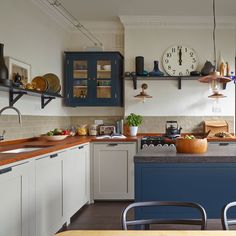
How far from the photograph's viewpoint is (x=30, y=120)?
4289mm

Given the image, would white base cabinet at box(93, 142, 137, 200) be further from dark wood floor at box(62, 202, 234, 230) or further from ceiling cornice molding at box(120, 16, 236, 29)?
ceiling cornice molding at box(120, 16, 236, 29)

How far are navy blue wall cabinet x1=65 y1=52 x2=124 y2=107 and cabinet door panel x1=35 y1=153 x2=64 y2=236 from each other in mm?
2113

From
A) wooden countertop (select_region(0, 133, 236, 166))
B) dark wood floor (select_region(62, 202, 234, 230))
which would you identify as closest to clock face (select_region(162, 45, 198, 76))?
wooden countertop (select_region(0, 133, 236, 166))

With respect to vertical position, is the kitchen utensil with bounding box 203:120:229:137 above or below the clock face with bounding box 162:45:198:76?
below

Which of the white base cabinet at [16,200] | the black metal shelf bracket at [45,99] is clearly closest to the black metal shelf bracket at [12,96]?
the black metal shelf bracket at [45,99]

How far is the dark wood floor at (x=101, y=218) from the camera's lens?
3.67 m

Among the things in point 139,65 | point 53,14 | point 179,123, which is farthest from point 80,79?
point 179,123

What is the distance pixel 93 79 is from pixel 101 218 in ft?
7.58

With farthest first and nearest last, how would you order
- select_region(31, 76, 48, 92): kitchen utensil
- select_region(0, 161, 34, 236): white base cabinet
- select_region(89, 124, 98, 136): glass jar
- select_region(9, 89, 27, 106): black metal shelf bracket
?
1. select_region(89, 124, 98, 136): glass jar
2. select_region(31, 76, 48, 92): kitchen utensil
3. select_region(9, 89, 27, 106): black metal shelf bracket
4. select_region(0, 161, 34, 236): white base cabinet

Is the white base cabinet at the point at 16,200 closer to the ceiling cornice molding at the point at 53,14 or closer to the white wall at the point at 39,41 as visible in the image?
the white wall at the point at 39,41

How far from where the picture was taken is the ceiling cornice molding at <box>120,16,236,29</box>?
5453 millimetres

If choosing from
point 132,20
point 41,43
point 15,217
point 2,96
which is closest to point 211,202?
point 15,217

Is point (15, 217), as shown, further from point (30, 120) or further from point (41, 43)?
point (41, 43)

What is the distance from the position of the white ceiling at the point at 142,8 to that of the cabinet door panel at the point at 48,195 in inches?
96.8
